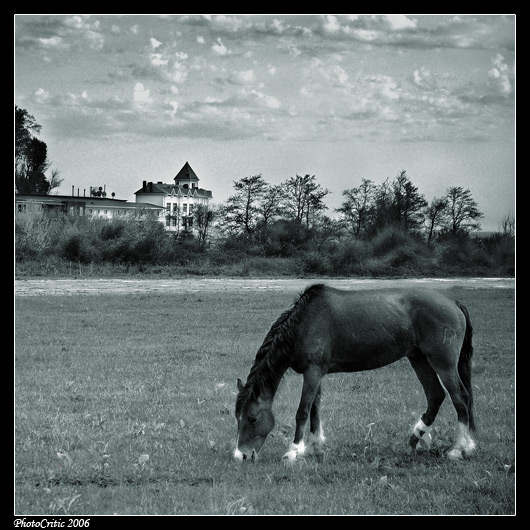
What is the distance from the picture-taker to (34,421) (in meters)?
9.91

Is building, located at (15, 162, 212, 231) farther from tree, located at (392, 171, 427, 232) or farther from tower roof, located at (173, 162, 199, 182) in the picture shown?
tree, located at (392, 171, 427, 232)

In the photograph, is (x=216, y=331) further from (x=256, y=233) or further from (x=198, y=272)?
(x=198, y=272)

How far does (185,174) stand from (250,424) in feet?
18.4

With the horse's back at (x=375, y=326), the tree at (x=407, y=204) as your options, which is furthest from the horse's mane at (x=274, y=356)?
the tree at (x=407, y=204)

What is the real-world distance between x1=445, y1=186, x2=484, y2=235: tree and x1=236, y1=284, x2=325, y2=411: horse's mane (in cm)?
302

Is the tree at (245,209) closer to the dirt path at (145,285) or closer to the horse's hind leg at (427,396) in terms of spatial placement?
the dirt path at (145,285)

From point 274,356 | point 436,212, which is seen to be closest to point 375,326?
point 274,356

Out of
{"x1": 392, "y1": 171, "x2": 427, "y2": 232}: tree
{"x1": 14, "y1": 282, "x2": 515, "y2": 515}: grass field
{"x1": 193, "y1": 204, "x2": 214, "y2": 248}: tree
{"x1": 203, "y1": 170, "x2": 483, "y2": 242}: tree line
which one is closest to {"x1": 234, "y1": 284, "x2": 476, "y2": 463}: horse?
{"x1": 14, "y1": 282, "x2": 515, "y2": 515}: grass field

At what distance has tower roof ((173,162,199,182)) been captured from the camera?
11386 millimetres

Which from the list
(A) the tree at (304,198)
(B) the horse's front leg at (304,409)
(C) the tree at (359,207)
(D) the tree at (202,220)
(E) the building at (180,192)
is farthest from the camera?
(D) the tree at (202,220)

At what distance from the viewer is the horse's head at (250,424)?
312 inches

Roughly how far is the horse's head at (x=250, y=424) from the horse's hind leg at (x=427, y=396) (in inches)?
70.6

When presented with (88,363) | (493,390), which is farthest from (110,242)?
(493,390)

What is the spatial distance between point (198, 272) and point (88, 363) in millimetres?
24271
